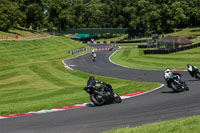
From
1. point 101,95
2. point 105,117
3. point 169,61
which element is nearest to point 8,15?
point 169,61

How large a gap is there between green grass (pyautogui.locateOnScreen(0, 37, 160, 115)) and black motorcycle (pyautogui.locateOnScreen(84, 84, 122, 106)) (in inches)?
68.3

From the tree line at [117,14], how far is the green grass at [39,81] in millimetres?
21909

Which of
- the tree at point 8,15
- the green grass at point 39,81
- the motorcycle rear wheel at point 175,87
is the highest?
the tree at point 8,15

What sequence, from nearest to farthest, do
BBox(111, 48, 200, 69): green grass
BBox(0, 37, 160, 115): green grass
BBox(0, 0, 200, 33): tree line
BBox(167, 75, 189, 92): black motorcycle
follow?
BBox(0, 37, 160, 115): green grass
BBox(167, 75, 189, 92): black motorcycle
BBox(111, 48, 200, 69): green grass
BBox(0, 0, 200, 33): tree line

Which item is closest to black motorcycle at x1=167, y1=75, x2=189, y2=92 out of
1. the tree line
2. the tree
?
the tree

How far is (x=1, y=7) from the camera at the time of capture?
89.2 meters

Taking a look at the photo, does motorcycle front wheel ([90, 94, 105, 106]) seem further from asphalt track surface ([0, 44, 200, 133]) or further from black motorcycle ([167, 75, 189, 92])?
black motorcycle ([167, 75, 189, 92])

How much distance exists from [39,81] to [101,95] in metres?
18.9

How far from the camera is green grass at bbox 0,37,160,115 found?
2012 centimetres

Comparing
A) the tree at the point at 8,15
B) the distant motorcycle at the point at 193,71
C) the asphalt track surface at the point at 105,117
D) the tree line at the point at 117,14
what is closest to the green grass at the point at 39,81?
the asphalt track surface at the point at 105,117

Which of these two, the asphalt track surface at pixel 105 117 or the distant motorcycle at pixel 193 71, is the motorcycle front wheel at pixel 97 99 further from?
the distant motorcycle at pixel 193 71

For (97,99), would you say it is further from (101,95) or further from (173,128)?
(173,128)

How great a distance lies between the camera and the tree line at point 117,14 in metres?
116

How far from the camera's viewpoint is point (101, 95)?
17.5 meters
